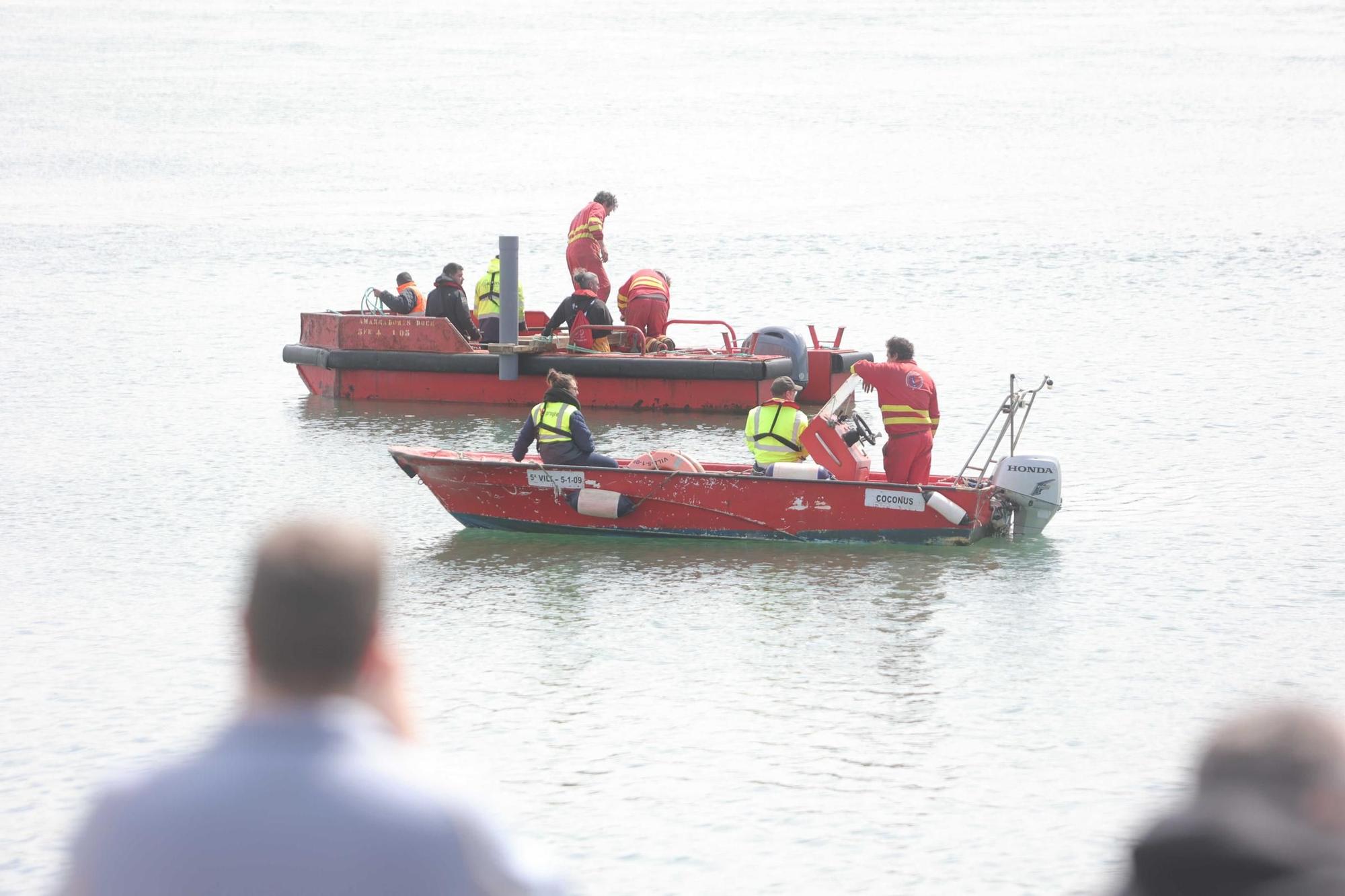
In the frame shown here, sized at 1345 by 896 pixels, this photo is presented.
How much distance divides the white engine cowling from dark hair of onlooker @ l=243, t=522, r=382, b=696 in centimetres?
899

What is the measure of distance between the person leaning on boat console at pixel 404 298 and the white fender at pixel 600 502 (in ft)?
24.0

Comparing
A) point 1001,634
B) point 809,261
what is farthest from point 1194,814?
point 809,261

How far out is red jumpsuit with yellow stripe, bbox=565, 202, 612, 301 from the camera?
56.4 ft

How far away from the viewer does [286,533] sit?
2.08 meters

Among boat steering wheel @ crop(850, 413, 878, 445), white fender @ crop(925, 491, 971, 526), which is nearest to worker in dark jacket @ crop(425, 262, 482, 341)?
boat steering wheel @ crop(850, 413, 878, 445)

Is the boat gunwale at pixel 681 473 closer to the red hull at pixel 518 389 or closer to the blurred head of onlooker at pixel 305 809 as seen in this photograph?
the red hull at pixel 518 389

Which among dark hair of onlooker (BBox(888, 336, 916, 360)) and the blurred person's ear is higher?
dark hair of onlooker (BBox(888, 336, 916, 360))

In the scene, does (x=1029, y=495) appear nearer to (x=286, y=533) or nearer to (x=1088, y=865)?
(x=1088, y=865)

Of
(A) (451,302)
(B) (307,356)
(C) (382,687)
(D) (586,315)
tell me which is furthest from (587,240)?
(C) (382,687)

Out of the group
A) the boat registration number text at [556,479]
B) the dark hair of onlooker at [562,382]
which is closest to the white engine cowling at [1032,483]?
the boat registration number text at [556,479]

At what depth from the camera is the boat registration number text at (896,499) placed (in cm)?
1063

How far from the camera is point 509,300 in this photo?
16.0 m

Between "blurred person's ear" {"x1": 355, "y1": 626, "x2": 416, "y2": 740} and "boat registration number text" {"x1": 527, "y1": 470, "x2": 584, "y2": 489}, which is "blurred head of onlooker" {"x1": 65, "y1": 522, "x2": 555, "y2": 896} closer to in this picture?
"blurred person's ear" {"x1": 355, "y1": 626, "x2": 416, "y2": 740}

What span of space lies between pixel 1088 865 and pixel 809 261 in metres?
23.4
